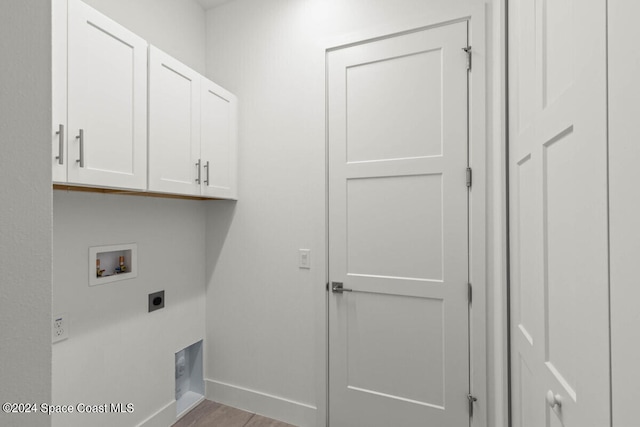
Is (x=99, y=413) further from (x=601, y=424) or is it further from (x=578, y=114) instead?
(x=578, y=114)

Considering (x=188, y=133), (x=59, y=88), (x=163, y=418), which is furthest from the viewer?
(x=163, y=418)

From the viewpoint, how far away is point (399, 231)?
173cm

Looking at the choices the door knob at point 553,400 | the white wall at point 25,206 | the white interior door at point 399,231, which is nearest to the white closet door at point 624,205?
the door knob at point 553,400

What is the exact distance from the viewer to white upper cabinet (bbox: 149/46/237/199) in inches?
62.6

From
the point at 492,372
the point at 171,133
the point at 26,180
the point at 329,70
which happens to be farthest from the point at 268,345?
the point at 26,180

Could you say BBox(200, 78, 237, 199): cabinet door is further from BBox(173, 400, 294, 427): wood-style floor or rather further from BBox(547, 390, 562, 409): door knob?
BBox(547, 390, 562, 409): door knob

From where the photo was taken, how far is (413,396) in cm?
169

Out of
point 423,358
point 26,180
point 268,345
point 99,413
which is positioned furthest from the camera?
point 268,345

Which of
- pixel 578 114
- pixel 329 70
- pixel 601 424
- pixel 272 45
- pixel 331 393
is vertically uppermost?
pixel 272 45

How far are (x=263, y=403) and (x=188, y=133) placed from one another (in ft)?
5.75

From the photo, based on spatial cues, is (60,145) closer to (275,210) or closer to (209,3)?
(275,210)

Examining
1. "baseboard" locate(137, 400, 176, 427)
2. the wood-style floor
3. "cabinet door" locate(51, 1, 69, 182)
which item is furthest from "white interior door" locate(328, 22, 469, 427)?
"cabinet door" locate(51, 1, 69, 182)

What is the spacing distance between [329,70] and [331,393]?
191 cm

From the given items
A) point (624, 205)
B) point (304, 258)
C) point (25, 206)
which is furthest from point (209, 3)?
point (624, 205)
